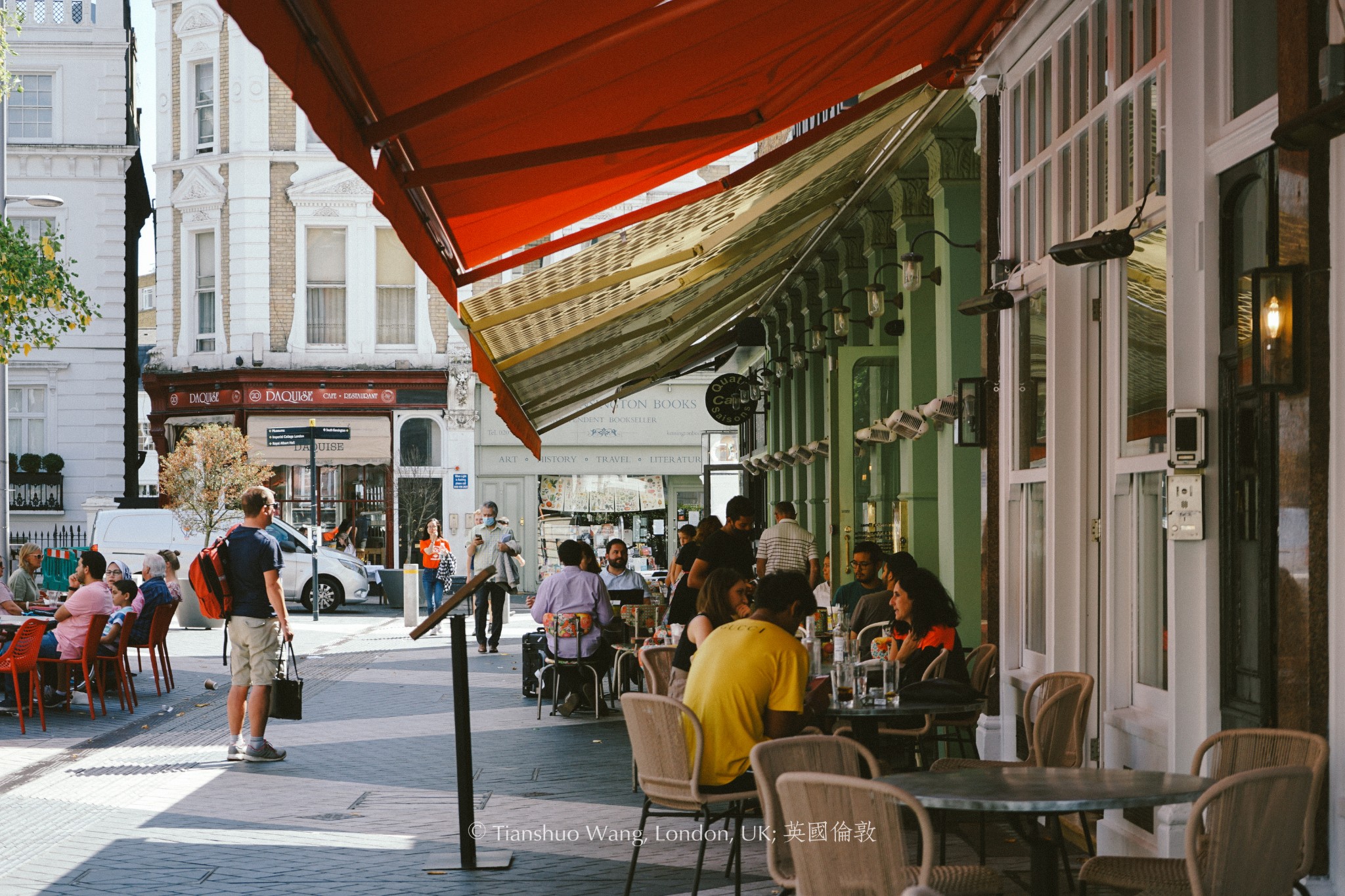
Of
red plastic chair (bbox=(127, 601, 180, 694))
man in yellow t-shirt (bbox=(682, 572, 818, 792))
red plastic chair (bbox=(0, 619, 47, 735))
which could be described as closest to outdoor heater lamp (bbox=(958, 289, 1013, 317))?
man in yellow t-shirt (bbox=(682, 572, 818, 792))

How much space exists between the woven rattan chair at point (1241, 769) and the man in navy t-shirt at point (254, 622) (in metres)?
6.45

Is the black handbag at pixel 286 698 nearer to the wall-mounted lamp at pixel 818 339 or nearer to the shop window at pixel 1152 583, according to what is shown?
the shop window at pixel 1152 583

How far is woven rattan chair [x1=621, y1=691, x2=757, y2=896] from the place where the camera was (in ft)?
19.3

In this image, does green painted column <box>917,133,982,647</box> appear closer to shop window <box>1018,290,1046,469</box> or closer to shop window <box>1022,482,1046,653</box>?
shop window <box>1018,290,1046,469</box>

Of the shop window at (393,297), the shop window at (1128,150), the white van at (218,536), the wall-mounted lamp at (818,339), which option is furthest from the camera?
the shop window at (393,297)

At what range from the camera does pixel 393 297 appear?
34156mm

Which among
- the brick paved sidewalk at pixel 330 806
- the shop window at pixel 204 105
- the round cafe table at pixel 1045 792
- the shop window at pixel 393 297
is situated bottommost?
the brick paved sidewalk at pixel 330 806

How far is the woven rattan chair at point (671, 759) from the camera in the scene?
19.3 ft

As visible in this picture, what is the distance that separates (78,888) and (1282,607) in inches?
195

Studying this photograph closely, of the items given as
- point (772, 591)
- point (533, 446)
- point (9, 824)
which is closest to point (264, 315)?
point (533, 446)

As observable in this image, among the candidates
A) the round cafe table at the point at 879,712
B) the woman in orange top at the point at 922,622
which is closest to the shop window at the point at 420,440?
the woman in orange top at the point at 922,622

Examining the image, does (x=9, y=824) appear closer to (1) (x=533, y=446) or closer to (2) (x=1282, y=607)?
(2) (x=1282, y=607)

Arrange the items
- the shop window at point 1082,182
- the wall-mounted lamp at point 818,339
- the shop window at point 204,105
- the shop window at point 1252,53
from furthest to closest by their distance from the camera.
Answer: the shop window at point 204,105, the wall-mounted lamp at point 818,339, the shop window at point 1082,182, the shop window at point 1252,53

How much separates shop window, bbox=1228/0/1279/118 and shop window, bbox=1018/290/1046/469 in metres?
2.64
